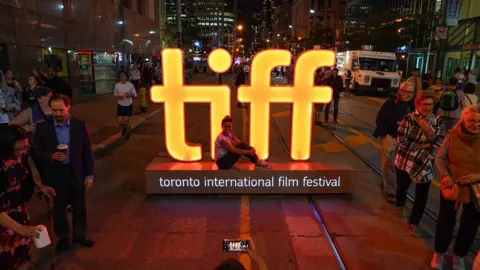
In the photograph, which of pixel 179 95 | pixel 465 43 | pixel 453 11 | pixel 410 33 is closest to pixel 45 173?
pixel 179 95

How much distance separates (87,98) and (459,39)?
29.3 meters

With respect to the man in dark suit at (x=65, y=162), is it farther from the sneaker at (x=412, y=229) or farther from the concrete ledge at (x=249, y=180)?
the sneaker at (x=412, y=229)

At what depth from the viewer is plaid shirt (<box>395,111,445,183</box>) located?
455 centimetres

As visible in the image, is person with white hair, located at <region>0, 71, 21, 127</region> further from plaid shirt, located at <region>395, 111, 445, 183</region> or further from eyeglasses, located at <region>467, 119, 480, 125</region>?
eyeglasses, located at <region>467, 119, 480, 125</region>

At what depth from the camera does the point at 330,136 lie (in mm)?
10898

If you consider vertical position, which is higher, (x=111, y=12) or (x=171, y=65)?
(x=111, y=12)

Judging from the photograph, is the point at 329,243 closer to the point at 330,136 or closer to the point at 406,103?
the point at 406,103

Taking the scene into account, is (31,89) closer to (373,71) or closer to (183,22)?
(373,71)

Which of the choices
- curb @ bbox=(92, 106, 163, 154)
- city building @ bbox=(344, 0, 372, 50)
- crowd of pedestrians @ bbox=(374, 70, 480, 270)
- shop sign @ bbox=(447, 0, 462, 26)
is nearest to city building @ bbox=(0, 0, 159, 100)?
curb @ bbox=(92, 106, 163, 154)

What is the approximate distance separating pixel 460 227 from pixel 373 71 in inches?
884

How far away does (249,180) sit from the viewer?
6.04 meters

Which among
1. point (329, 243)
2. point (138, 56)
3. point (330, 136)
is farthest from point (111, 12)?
point (329, 243)

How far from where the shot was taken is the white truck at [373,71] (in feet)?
78.7

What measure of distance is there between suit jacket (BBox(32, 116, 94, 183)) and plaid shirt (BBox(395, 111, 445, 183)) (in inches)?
154
